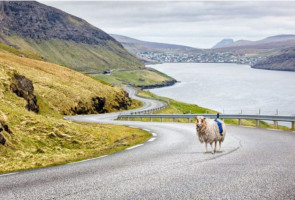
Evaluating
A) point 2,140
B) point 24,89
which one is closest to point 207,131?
point 2,140

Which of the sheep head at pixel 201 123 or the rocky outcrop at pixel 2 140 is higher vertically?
the sheep head at pixel 201 123

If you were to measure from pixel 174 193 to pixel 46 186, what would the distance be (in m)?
2.92

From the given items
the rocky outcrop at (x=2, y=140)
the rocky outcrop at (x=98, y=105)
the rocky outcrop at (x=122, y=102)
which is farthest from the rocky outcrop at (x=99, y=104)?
the rocky outcrop at (x=2, y=140)

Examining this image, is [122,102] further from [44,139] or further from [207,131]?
[207,131]

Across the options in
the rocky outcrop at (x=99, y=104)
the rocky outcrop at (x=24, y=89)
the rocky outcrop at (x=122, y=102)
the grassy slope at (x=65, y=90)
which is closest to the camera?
the rocky outcrop at (x=24, y=89)

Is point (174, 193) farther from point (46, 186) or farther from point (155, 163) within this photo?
point (155, 163)

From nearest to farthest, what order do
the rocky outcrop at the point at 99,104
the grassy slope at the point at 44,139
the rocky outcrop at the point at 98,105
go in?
the grassy slope at the point at 44,139, the rocky outcrop at the point at 98,105, the rocky outcrop at the point at 99,104

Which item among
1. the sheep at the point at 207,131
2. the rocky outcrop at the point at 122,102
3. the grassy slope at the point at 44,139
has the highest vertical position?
the rocky outcrop at the point at 122,102

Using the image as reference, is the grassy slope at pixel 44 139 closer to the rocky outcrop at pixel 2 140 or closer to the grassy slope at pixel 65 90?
the rocky outcrop at pixel 2 140

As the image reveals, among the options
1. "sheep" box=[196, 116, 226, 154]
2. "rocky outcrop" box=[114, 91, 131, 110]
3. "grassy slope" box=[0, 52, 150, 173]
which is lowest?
"grassy slope" box=[0, 52, 150, 173]


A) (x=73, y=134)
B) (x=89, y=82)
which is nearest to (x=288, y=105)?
(x=89, y=82)

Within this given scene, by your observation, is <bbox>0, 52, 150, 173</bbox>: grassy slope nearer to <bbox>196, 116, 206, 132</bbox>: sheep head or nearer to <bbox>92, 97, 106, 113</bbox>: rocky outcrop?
<bbox>196, 116, 206, 132</bbox>: sheep head

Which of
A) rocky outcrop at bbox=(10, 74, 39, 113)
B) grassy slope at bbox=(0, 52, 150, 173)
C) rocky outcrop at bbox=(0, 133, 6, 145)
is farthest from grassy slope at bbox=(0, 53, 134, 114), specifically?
rocky outcrop at bbox=(0, 133, 6, 145)

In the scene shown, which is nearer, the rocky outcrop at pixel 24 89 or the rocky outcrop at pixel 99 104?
the rocky outcrop at pixel 24 89
